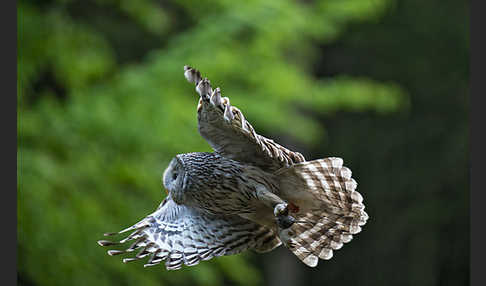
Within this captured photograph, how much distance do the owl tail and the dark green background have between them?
3642 millimetres

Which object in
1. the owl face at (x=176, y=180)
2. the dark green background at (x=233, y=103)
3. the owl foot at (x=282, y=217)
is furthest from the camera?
the dark green background at (x=233, y=103)

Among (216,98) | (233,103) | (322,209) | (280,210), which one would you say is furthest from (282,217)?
(233,103)

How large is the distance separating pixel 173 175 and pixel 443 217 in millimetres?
8677

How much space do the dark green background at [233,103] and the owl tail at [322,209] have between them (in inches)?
143

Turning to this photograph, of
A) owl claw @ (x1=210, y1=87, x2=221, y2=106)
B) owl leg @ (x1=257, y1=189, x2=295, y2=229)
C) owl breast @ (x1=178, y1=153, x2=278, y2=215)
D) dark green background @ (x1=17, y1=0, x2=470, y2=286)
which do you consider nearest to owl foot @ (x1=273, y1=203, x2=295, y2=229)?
owl leg @ (x1=257, y1=189, x2=295, y2=229)

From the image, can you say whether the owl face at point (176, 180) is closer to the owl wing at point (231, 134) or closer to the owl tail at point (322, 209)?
the owl wing at point (231, 134)

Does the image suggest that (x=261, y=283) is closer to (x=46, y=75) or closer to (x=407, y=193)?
(x=407, y=193)

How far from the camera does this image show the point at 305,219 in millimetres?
1373

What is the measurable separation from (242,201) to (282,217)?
0.20m

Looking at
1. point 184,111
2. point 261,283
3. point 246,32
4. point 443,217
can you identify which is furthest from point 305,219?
point 261,283

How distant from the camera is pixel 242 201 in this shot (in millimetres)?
1412

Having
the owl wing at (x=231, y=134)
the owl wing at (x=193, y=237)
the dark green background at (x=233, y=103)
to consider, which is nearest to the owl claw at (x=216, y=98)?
Answer: the owl wing at (x=231, y=134)

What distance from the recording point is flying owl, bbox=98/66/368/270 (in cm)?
132

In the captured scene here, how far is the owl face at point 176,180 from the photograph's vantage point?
1.47 meters
